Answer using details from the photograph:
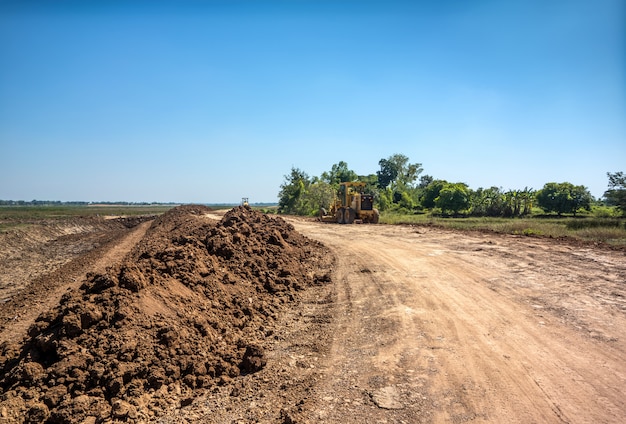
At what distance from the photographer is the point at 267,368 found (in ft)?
15.5

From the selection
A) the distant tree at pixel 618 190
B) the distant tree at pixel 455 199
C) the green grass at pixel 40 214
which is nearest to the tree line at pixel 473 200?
the distant tree at pixel 455 199

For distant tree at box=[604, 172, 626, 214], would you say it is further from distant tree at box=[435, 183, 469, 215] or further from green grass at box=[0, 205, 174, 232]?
green grass at box=[0, 205, 174, 232]

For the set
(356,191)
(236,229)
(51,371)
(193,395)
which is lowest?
(193,395)

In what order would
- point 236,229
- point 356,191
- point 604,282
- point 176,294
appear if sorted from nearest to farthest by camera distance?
point 176,294 → point 604,282 → point 236,229 → point 356,191

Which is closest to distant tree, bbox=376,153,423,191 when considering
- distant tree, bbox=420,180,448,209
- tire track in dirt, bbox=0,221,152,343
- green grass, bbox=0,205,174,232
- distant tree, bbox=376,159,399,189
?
distant tree, bbox=376,159,399,189

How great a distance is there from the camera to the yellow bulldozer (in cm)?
2516

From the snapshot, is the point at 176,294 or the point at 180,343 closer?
the point at 180,343

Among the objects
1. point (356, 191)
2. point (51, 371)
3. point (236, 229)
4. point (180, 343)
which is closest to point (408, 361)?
point (180, 343)

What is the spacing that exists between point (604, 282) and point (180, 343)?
8496 millimetres

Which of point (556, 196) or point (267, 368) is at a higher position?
point (556, 196)

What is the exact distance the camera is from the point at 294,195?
47219mm

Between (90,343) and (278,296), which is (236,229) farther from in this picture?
(90,343)

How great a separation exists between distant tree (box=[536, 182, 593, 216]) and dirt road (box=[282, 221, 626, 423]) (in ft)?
123

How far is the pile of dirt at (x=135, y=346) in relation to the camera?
12.2ft
